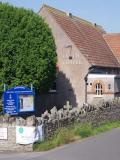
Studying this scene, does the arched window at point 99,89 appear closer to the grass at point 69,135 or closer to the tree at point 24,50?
the tree at point 24,50

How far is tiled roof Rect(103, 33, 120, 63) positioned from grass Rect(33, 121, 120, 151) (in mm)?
19104

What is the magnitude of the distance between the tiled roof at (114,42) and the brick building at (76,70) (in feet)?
13.1

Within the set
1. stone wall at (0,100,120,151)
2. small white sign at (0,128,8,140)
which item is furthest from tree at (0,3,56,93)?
small white sign at (0,128,8,140)

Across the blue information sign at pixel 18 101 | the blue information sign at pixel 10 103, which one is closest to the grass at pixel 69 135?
the blue information sign at pixel 18 101

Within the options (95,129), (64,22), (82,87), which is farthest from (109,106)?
(64,22)

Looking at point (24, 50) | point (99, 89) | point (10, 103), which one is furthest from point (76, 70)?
point (10, 103)

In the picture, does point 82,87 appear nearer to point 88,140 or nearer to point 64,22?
point 64,22

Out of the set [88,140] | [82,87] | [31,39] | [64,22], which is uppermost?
[64,22]

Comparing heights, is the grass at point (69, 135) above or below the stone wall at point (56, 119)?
below

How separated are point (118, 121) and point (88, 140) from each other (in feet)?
26.0

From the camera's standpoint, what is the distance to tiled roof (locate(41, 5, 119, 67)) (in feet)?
115

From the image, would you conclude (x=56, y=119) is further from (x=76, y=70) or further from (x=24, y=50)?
(x=76, y=70)

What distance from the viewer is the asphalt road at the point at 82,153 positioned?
14.6 meters

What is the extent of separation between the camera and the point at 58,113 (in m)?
19.1
